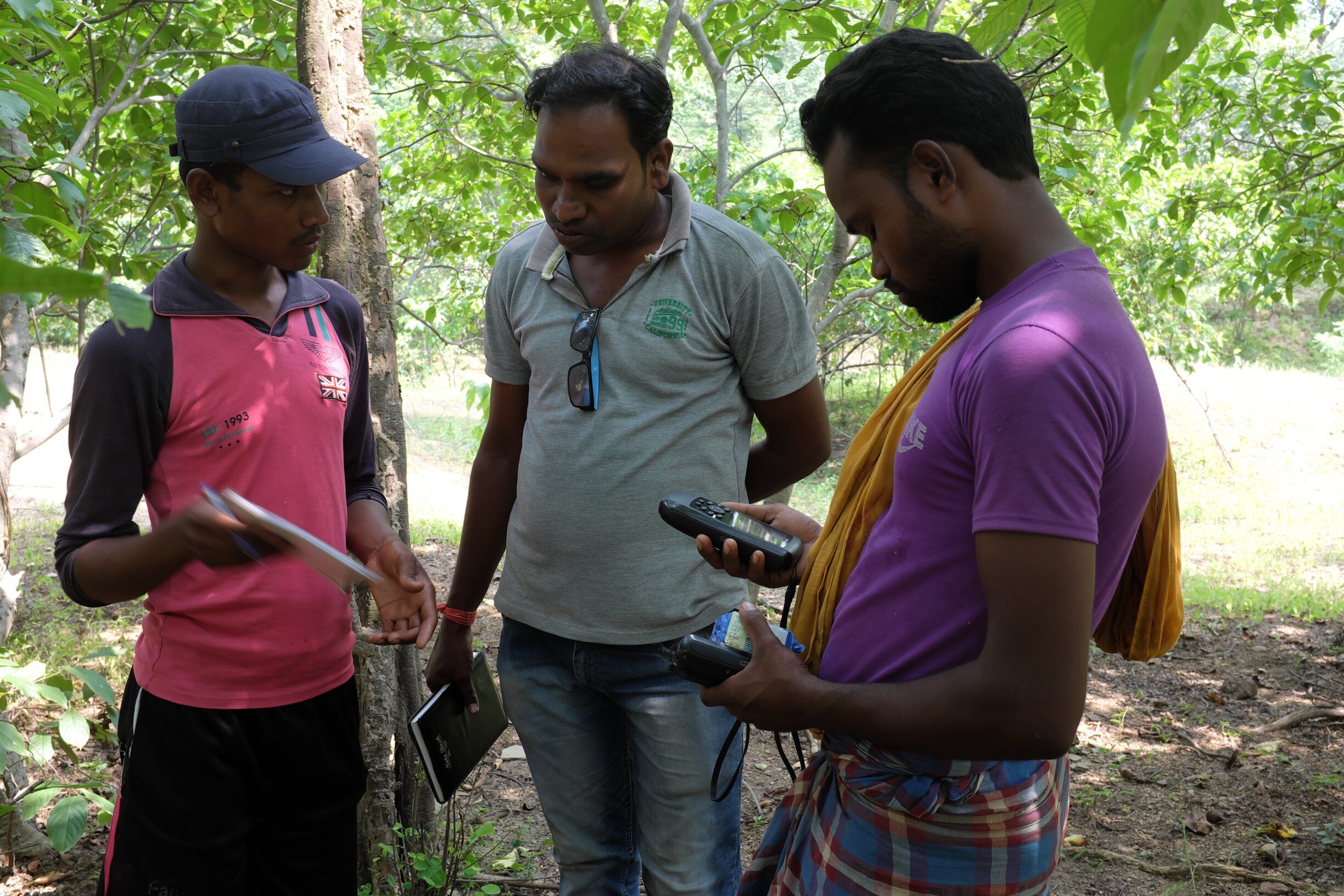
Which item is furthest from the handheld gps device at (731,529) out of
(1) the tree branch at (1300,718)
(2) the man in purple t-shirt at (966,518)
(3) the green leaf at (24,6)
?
(1) the tree branch at (1300,718)

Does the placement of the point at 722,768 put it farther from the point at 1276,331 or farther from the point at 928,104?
the point at 1276,331

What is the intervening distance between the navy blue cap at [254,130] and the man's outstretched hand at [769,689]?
1108mm

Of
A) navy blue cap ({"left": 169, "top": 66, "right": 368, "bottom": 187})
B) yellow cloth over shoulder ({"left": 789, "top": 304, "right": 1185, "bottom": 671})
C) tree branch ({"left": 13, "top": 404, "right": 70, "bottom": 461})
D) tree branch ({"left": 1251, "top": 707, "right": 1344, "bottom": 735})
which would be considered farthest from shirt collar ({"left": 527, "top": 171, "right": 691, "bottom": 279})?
tree branch ({"left": 1251, "top": 707, "right": 1344, "bottom": 735})

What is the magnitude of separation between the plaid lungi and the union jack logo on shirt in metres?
1.13

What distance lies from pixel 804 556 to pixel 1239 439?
497 inches

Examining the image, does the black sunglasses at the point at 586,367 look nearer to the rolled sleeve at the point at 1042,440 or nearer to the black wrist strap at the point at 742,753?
the black wrist strap at the point at 742,753

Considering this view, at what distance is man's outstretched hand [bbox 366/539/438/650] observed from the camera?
6.28ft

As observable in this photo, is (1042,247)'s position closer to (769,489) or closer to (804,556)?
(804,556)

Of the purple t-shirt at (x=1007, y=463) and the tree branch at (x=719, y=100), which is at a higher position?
the tree branch at (x=719, y=100)

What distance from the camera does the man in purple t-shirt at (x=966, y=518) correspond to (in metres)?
1.10

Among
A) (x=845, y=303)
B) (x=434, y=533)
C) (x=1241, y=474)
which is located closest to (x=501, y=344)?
(x=845, y=303)

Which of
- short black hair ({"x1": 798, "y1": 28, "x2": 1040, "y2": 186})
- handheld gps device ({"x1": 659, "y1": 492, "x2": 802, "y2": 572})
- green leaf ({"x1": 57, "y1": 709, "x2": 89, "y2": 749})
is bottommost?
green leaf ({"x1": 57, "y1": 709, "x2": 89, "y2": 749})

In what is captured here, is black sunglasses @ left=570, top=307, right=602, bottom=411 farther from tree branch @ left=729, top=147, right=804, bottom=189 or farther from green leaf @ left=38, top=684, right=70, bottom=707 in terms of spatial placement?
tree branch @ left=729, top=147, right=804, bottom=189

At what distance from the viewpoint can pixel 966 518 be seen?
1.23 meters
